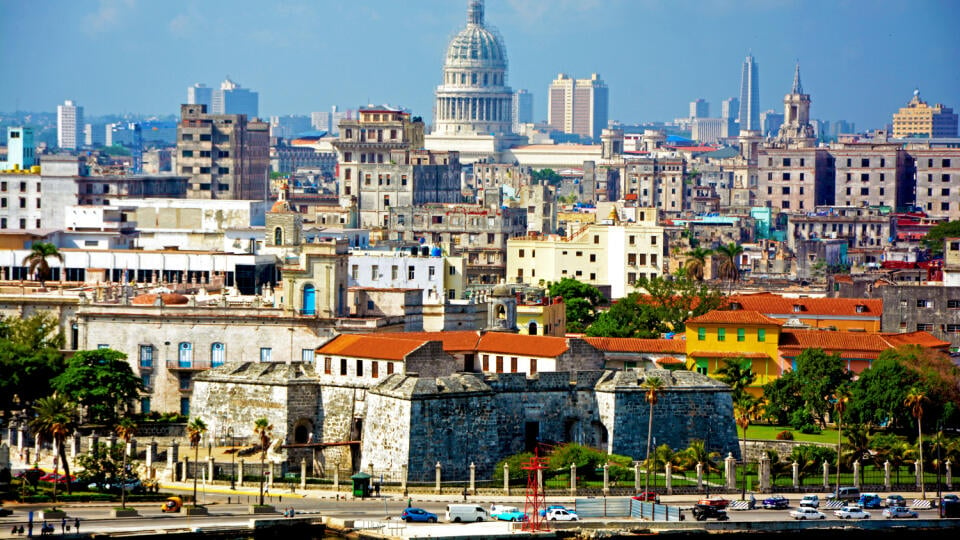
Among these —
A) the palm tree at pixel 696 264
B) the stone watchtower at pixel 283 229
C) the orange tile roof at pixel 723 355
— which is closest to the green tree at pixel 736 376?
the orange tile roof at pixel 723 355

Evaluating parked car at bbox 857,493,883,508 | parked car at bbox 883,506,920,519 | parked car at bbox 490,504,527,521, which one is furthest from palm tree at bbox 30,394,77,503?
parked car at bbox 883,506,920,519

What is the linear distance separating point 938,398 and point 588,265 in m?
69.2

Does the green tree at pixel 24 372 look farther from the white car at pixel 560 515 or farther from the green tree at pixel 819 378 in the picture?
the green tree at pixel 819 378

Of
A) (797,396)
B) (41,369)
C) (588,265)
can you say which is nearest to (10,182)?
Result: (588,265)

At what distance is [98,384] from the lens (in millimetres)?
104250

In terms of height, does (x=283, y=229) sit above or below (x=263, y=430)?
above

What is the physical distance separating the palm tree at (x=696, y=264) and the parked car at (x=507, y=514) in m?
85.2

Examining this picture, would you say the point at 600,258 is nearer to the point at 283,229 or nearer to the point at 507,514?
the point at 283,229

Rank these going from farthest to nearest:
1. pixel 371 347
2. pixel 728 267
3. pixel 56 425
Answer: pixel 728 267, pixel 371 347, pixel 56 425

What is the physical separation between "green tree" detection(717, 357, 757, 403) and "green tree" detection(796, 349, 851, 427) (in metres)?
2.40

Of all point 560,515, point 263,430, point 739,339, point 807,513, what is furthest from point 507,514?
point 739,339

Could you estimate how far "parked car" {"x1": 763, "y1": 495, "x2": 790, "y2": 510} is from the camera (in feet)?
295

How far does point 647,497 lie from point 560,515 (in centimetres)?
478

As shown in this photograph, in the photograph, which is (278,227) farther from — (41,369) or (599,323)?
(41,369)
